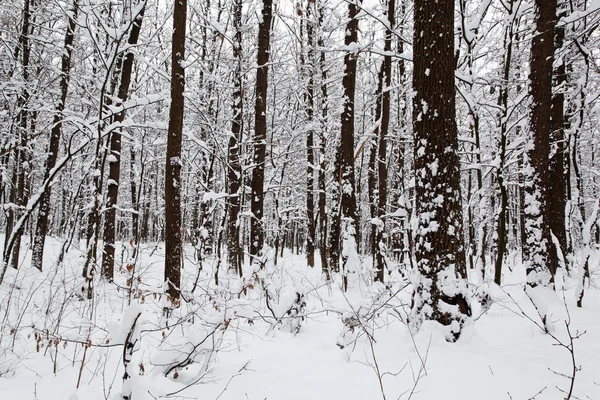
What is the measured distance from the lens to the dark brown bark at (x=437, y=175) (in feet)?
11.5

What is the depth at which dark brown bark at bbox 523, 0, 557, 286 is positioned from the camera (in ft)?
18.3

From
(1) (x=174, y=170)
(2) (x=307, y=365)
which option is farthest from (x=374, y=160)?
(2) (x=307, y=365)

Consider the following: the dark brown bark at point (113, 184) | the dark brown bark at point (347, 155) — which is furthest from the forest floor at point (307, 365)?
the dark brown bark at point (113, 184)

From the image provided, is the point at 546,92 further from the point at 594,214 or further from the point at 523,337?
the point at 523,337

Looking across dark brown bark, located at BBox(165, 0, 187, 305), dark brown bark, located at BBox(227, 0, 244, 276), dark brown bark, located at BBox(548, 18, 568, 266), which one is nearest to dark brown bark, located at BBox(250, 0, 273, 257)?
dark brown bark, located at BBox(227, 0, 244, 276)

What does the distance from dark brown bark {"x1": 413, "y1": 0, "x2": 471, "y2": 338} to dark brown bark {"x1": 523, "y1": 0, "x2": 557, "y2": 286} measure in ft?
9.71

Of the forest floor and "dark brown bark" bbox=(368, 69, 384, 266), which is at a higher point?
"dark brown bark" bbox=(368, 69, 384, 266)

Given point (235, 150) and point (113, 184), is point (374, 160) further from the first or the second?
point (113, 184)

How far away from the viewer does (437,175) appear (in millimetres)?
A: 3621

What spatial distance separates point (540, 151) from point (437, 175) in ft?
11.4

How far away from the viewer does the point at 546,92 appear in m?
5.85

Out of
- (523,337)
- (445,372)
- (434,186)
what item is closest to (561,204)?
(523,337)

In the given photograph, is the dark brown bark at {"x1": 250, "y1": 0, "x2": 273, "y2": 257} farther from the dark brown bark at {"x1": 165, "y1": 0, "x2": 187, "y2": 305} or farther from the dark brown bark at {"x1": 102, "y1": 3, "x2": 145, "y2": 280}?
the dark brown bark at {"x1": 165, "y1": 0, "x2": 187, "y2": 305}

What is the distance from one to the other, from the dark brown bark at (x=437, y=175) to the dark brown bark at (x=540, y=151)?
2959 mm
